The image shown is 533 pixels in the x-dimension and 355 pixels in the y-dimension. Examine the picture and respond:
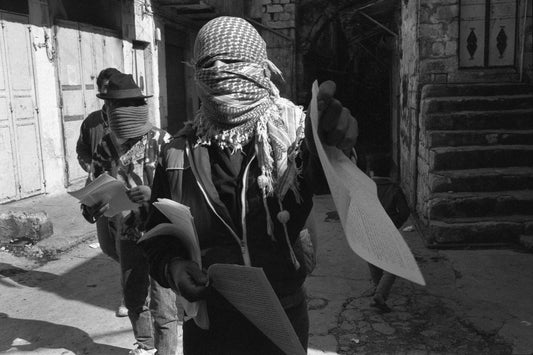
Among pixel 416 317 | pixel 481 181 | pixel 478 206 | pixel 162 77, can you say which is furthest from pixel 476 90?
pixel 162 77

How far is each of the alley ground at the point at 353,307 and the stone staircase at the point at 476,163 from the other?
0.31 meters

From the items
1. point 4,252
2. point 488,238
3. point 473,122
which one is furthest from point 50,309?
point 473,122

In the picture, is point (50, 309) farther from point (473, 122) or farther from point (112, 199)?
point (473, 122)

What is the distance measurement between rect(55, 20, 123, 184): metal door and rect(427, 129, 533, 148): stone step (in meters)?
5.51

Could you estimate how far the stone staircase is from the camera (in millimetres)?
5617

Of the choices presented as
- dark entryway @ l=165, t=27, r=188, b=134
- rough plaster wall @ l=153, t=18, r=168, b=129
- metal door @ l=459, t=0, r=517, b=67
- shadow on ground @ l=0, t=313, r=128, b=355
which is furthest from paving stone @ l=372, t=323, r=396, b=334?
dark entryway @ l=165, t=27, r=188, b=134

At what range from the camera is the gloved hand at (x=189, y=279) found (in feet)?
4.80

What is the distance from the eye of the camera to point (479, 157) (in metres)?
6.17

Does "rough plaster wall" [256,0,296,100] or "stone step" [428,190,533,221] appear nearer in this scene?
"stone step" [428,190,533,221]

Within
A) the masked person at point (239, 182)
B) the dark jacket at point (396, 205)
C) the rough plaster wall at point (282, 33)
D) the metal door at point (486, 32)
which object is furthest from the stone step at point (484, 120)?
the rough plaster wall at point (282, 33)

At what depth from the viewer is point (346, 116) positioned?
1279 millimetres

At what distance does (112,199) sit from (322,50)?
12.8 metres

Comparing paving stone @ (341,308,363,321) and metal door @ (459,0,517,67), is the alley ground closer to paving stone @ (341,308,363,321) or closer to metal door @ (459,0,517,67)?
paving stone @ (341,308,363,321)

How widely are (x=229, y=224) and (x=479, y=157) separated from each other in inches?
205
